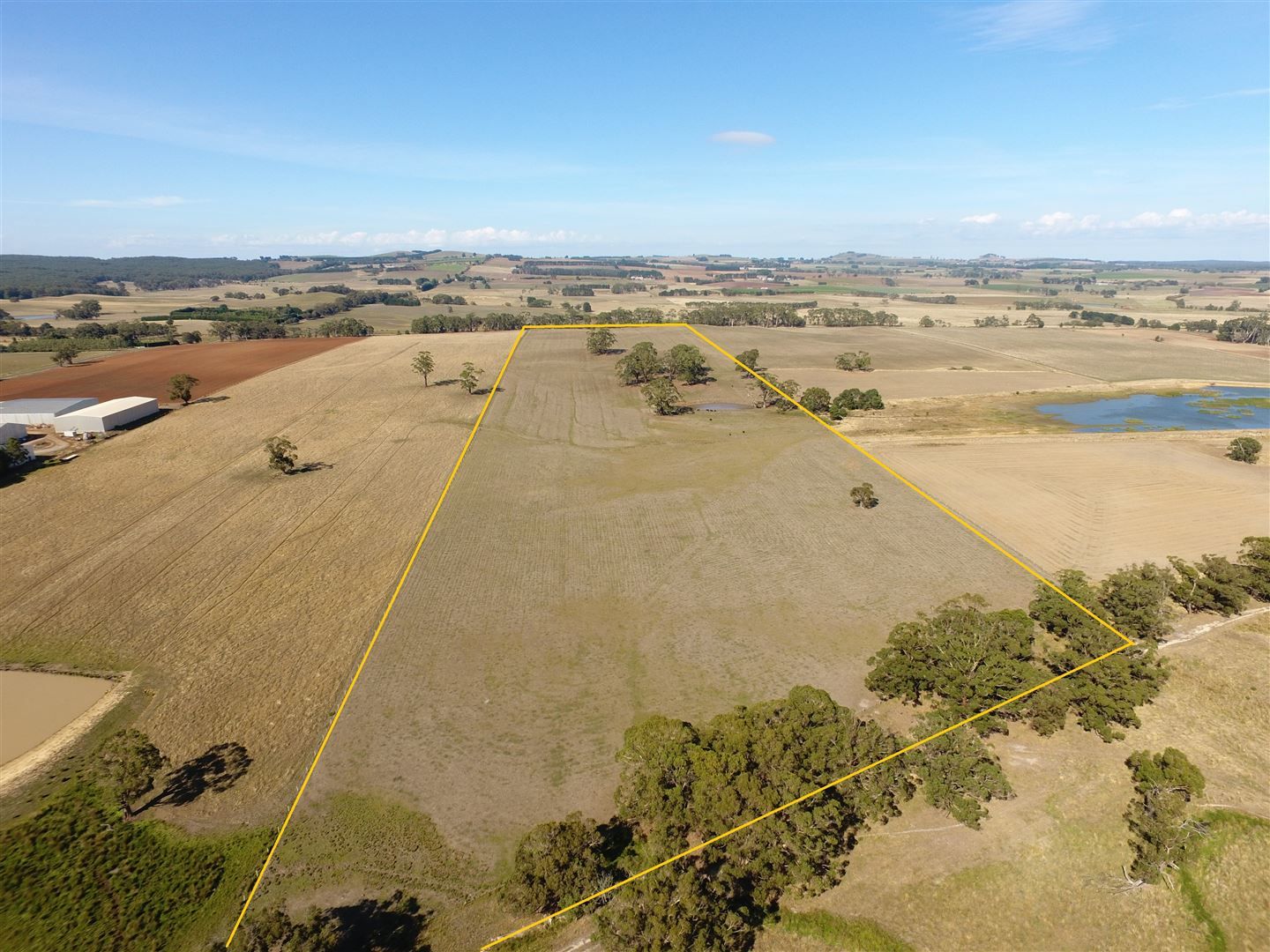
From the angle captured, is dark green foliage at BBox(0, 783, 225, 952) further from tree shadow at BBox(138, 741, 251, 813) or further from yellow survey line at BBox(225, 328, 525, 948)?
yellow survey line at BBox(225, 328, 525, 948)

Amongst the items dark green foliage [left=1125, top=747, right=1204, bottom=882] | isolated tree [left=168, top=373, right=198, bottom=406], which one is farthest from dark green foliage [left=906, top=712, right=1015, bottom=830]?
isolated tree [left=168, top=373, right=198, bottom=406]

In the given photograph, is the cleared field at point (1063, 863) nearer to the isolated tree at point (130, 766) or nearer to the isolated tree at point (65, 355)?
the isolated tree at point (130, 766)

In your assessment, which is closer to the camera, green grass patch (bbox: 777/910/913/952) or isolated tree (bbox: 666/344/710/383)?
green grass patch (bbox: 777/910/913/952)

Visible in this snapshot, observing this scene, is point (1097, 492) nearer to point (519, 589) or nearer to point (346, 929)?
point (519, 589)

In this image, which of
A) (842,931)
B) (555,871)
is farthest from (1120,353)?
(555,871)

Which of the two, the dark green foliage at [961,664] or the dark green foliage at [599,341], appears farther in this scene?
the dark green foliage at [599,341]

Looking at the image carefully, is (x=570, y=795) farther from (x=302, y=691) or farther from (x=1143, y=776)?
(x=1143, y=776)

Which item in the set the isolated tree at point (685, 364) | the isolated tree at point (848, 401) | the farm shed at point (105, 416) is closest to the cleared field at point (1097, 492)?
the isolated tree at point (848, 401)
